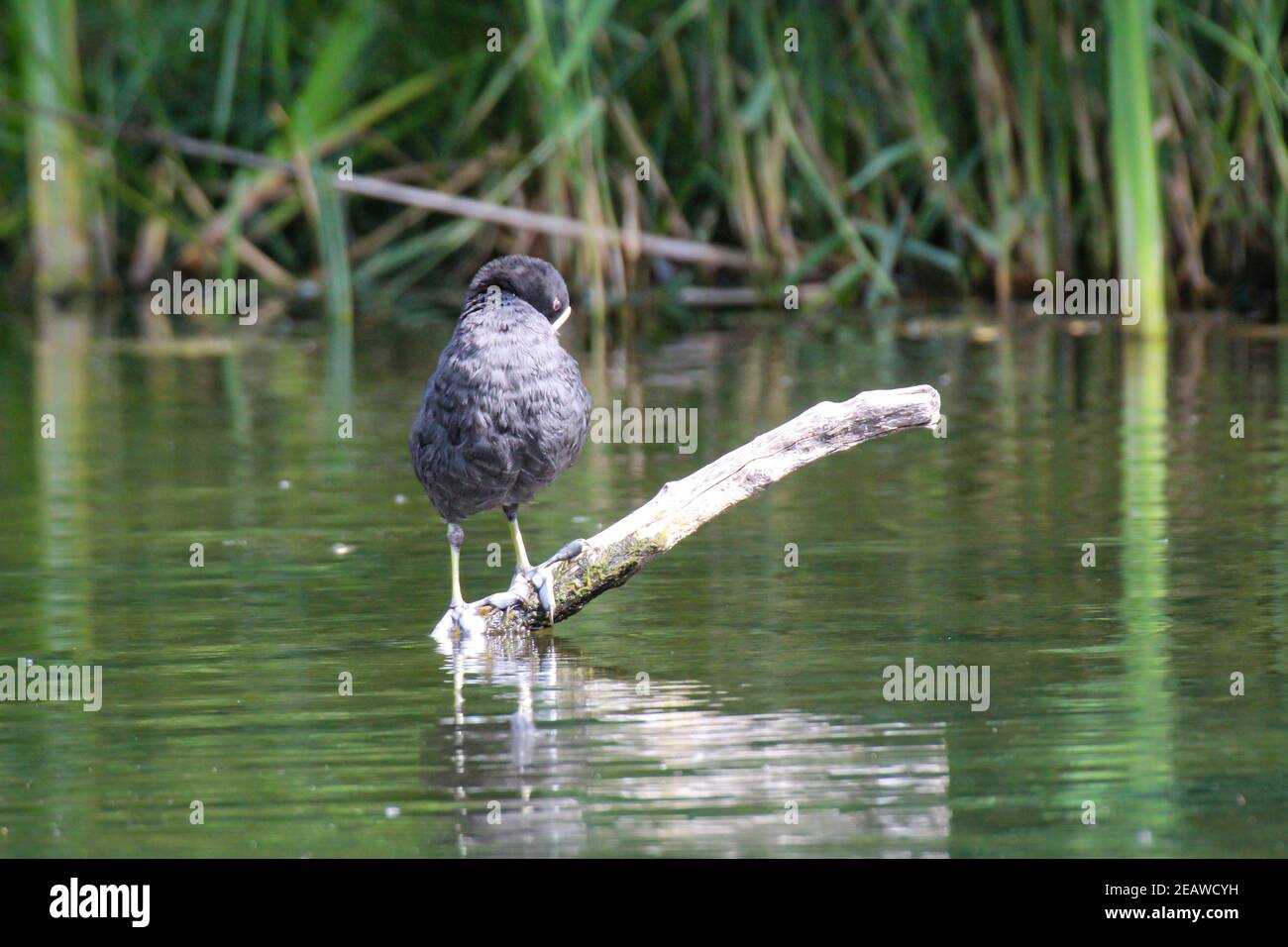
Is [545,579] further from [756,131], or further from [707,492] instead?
[756,131]

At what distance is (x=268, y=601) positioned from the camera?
26.1 ft

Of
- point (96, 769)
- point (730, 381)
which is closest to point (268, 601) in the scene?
point (96, 769)

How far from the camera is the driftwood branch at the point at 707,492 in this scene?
6.98 meters

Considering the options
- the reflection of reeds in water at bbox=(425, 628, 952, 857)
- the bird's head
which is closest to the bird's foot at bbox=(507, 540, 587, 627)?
the reflection of reeds in water at bbox=(425, 628, 952, 857)

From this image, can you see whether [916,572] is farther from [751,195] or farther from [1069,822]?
[751,195]

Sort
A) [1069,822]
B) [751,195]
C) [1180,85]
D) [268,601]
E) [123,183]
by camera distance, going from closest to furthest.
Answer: [1069,822], [268,601], [1180,85], [751,195], [123,183]

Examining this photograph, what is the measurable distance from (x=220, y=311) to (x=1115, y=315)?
346 inches

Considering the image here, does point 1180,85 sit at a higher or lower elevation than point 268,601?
higher

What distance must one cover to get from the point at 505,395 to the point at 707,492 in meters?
0.75

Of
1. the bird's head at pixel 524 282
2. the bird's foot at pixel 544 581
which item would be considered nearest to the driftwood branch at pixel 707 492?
the bird's foot at pixel 544 581

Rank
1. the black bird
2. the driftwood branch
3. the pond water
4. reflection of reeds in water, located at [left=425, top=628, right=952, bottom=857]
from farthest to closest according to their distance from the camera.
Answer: the driftwood branch
the black bird
the pond water
reflection of reeds in water, located at [left=425, top=628, right=952, bottom=857]

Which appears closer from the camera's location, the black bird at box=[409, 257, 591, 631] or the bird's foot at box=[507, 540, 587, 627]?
the black bird at box=[409, 257, 591, 631]

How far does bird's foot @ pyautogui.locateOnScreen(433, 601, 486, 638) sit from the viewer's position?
23.6 feet

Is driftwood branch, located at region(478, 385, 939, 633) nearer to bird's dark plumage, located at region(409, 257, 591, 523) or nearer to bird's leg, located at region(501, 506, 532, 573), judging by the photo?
bird's leg, located at region(501, 506, 532, 573)
